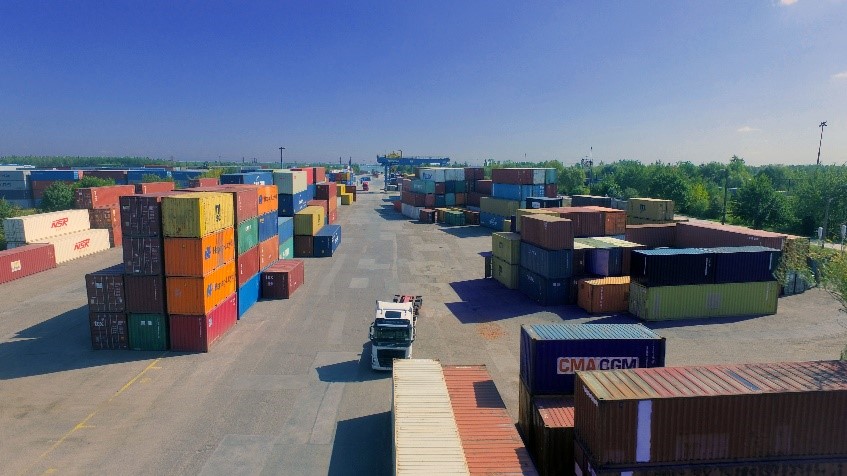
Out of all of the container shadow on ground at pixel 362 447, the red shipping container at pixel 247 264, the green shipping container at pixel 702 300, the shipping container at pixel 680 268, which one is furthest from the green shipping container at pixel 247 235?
the shipping container at pixel 680 268

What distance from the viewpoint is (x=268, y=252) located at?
4216 cm

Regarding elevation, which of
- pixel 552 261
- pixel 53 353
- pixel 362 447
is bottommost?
pixel 362 447

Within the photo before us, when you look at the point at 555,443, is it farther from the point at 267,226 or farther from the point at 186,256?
the point at 267,226

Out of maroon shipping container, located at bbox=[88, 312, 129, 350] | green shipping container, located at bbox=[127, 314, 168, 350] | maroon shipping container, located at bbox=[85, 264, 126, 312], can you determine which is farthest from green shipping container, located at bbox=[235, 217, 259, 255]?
maroon shipping container, located at bbox=[88, 312, 129, 350]

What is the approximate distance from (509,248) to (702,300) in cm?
1494

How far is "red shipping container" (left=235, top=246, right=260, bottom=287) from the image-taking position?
33.8m

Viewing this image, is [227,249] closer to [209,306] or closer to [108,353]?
[209,306]

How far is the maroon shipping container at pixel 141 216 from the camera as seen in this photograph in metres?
27.2

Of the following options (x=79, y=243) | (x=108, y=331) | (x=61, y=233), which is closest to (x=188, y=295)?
(x=108, y=331)

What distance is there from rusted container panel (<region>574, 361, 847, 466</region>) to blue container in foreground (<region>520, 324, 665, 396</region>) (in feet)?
11.5

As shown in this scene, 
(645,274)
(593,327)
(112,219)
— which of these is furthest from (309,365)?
(112,219)

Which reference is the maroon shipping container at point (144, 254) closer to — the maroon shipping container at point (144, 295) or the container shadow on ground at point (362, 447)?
the maroon shipping container at point (144, 295)

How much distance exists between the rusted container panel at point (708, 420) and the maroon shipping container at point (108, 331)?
25908 millimetres

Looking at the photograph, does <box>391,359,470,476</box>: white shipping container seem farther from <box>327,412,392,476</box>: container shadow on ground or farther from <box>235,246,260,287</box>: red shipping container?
<box>235,246,260,287</box>: red shipping container
